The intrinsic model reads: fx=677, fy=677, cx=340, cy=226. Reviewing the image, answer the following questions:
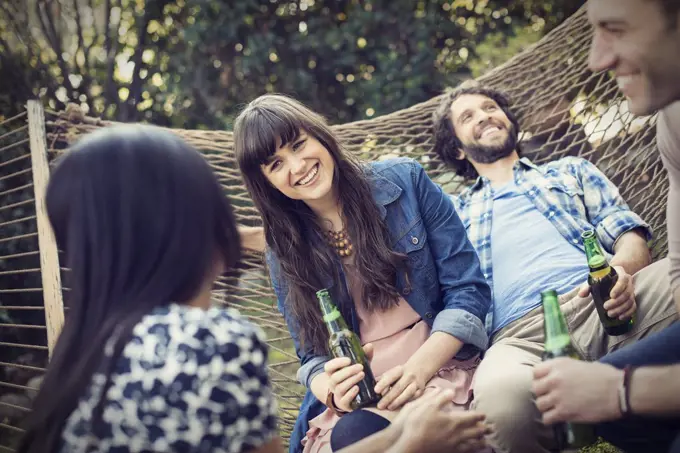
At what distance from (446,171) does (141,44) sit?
247cm

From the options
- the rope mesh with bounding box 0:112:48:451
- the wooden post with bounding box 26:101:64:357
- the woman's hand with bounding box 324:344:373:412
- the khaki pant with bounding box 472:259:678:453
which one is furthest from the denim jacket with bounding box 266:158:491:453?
the rope mesh with bounding box 0:112:48:451

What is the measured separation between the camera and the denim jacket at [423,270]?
1.70m

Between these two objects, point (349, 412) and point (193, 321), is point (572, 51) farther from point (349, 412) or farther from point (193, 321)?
point (193, 321)

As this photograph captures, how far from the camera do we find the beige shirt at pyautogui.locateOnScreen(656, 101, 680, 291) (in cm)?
127

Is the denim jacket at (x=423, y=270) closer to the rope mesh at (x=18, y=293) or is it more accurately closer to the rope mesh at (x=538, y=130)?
the rope mesh at (x=538, y=130)

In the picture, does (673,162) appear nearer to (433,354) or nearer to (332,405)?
(433,354)

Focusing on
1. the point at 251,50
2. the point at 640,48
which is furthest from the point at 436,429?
the point at 251,50

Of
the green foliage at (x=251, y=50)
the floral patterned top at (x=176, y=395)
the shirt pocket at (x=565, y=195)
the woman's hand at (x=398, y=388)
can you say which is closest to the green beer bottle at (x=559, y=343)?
the woman's hand at (x=398, y=388)

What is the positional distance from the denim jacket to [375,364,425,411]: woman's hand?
193 millimetres

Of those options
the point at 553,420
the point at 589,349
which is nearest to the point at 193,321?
the point at 553,420

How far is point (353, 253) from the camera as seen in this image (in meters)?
1.77

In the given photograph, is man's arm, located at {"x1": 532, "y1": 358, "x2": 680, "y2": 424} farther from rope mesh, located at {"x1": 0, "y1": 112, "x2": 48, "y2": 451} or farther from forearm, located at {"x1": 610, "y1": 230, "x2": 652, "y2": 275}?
rope mesh, located at {"x1": 0, "y1": 112, "x2": 48, "y2": 451}

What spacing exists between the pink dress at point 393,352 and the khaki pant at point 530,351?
2.5 inches

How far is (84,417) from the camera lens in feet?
3.04
